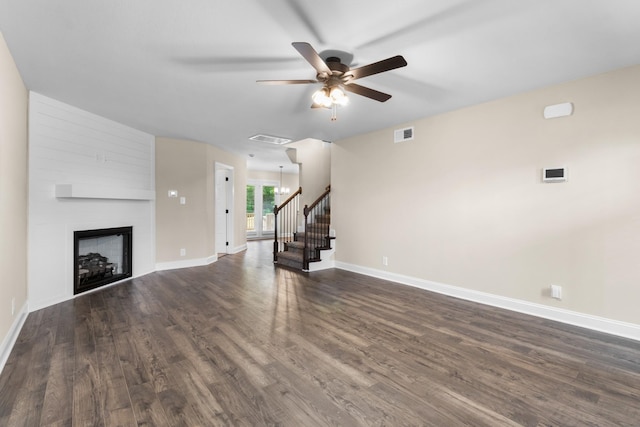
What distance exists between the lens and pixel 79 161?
4.04m

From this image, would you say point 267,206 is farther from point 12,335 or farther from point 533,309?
point 533,309

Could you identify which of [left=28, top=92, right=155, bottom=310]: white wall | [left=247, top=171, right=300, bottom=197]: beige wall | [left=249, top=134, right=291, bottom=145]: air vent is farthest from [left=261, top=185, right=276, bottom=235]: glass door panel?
[left=28, top=92, right=155, bottom=310]: white wall

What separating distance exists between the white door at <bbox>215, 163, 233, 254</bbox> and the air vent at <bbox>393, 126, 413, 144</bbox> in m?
4.40

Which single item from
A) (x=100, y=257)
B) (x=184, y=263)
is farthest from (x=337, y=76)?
(x=184, y=263)

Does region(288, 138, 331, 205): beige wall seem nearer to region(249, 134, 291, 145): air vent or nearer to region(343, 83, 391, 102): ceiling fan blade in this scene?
region(249, 134, 291, 145): air vent

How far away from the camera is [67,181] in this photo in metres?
3.87

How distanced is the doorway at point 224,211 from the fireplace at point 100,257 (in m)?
2.59

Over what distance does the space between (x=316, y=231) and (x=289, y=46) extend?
433 cm

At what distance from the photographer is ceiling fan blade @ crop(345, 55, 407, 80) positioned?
2.13m

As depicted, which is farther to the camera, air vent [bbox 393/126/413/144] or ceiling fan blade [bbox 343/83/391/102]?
air vent [bbox 393/126/413/144]

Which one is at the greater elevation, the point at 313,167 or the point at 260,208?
the point at 313,167

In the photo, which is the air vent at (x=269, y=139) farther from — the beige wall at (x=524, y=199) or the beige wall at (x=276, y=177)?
the beige wall at (x=276, y=177)

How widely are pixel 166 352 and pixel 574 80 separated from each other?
4773 mm

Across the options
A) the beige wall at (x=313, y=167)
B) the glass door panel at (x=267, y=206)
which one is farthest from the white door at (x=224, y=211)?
the glass door panel at (x=267, y=206)
